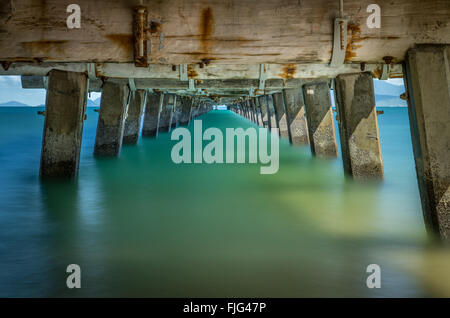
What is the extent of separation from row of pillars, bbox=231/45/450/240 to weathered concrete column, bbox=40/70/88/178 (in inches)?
133

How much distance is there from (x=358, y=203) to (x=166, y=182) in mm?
2886

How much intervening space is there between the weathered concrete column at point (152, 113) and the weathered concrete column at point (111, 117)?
4953 mm

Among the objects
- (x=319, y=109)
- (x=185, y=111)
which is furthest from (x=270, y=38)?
(x=185, y=111)

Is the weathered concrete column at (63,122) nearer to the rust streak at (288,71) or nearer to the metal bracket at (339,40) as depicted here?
the rust streak at (288,71)

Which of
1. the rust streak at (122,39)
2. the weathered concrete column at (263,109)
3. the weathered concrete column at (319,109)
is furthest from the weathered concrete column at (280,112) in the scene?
the rust streak at (122,39)

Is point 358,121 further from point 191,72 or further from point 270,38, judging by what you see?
point 270,38

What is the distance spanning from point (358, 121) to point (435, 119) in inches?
103

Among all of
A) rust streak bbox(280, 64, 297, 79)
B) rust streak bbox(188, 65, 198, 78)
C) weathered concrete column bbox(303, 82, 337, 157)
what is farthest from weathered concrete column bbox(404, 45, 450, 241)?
weathered concrete column bbox(303, 82, 337, 157)

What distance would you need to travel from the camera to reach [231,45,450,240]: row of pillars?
2.94 metres

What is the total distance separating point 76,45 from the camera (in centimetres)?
301

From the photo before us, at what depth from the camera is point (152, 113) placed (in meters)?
14.5

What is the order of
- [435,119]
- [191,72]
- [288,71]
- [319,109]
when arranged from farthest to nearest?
1. [319,109]
2. [191,72]
3. [288,71]
4. [435,119]

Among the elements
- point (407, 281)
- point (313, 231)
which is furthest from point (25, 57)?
point (407, 281)
